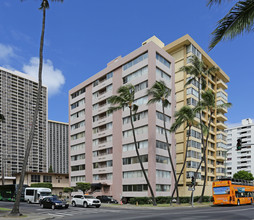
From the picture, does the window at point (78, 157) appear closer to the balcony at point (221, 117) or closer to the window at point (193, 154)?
the window at point (193, 154)

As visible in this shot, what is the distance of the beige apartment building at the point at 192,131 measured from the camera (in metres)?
69.6

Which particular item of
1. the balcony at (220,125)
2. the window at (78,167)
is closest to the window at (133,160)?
the window at (78,167)

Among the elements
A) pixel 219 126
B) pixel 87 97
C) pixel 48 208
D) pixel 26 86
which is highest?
pixel 26 86

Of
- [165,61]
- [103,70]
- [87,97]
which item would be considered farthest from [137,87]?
[87,97]

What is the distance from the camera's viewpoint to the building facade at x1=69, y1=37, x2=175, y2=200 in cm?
5597

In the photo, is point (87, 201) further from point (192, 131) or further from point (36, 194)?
point (192, 131)

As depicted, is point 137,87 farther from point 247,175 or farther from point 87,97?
point 247,175

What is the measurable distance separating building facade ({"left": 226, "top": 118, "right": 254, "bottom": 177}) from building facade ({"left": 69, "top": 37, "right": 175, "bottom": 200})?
90.7 meters

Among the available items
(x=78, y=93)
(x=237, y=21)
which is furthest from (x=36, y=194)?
(x=237, y=21)

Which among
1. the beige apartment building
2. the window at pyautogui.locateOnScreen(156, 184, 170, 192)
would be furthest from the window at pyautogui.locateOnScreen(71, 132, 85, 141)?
the window at pyautogui.locateOnScreen(156, 184, 170, 192)

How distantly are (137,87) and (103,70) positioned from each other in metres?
14.1

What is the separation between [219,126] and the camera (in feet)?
296

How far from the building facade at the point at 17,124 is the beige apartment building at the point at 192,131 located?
10270cm

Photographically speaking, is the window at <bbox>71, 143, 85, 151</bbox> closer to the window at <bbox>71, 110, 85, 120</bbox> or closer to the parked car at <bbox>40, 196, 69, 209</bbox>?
the window at <bbox>71, 110, 85, 120</bbox>
